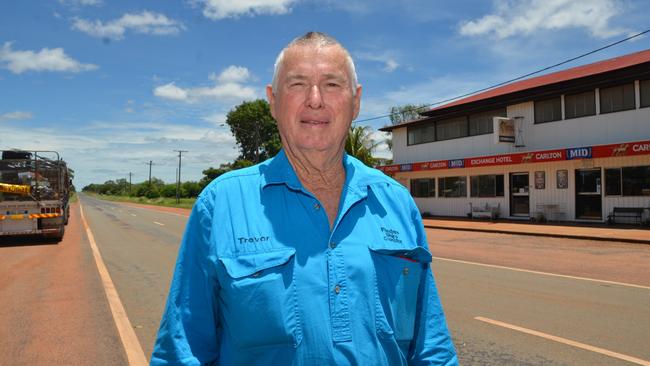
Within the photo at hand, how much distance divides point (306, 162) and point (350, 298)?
599 millimetres

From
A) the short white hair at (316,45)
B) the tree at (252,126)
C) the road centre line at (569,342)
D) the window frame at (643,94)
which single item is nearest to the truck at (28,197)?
the road centre line at (569,342)

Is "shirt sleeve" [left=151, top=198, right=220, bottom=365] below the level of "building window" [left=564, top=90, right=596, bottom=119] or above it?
below

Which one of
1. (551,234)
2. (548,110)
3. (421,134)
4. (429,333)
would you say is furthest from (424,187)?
(429,333)

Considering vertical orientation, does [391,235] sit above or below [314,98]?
below

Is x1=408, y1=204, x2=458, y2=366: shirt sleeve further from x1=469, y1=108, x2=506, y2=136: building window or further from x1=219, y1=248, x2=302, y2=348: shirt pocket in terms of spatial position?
x1=469, y1=108, x2=506, y2=136: building window

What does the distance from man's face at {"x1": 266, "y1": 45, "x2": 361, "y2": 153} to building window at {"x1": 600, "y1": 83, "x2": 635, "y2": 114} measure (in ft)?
70.0

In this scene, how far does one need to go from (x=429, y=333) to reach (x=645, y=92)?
21.3m

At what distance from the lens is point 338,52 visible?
1923 millimetres

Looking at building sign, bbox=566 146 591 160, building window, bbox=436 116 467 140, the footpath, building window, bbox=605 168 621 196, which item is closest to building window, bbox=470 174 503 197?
the footpath

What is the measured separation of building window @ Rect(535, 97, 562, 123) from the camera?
2205 centimetres

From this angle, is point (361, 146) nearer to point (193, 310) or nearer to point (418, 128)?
point (418, 128)

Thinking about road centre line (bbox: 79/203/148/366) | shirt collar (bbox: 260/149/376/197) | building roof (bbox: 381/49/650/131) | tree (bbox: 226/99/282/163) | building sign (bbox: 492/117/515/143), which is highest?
tree (bbox: 226/99/282/163)

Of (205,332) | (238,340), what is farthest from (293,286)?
(205,332)

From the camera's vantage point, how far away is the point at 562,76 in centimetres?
2497
